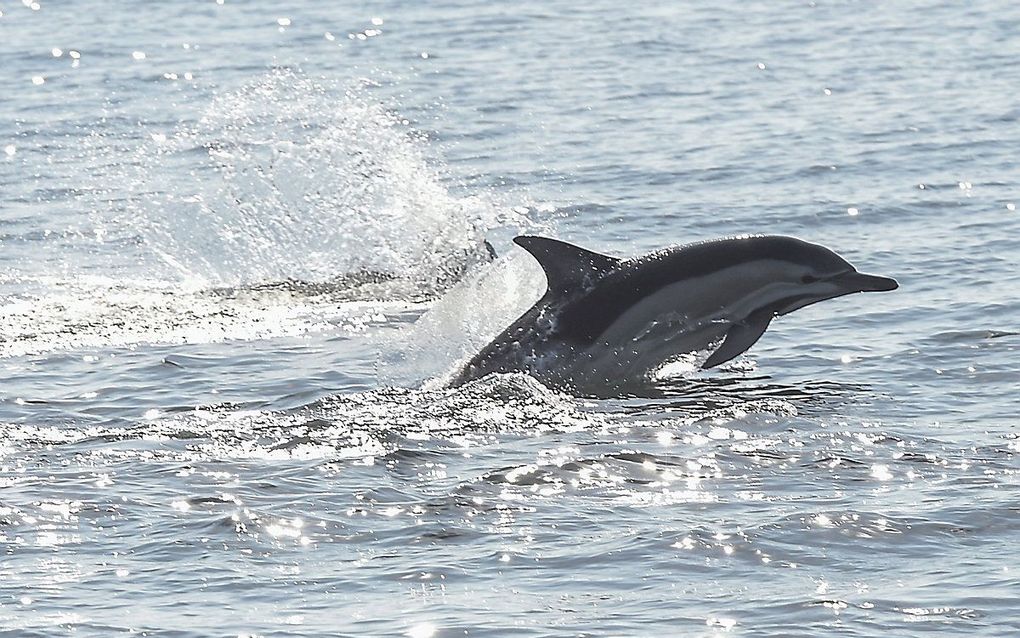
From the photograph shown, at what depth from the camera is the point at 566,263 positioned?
44.4 feet

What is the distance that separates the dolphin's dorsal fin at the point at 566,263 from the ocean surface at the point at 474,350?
829mm

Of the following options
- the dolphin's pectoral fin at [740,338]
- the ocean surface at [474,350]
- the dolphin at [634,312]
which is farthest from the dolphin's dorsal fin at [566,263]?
the dolphin's pectoral fin at [740,338]

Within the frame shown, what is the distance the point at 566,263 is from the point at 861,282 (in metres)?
2.37

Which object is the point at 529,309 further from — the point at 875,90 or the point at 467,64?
the point at 467,64

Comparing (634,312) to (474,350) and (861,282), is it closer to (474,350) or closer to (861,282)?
(474,350)

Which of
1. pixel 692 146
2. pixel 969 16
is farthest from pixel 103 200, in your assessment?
pixel 969 16

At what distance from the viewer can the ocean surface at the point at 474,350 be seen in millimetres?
9492

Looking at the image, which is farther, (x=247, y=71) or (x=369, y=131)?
(x=247, y=71)

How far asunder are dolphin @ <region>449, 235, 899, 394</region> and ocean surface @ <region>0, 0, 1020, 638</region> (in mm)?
309

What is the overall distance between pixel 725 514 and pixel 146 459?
368cm

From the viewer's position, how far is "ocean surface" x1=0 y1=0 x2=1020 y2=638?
9492mm

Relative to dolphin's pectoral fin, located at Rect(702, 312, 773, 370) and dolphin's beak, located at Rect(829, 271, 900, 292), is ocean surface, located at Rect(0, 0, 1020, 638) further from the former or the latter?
dolphin's beak, located at Rect(829, 271, 900, 292)

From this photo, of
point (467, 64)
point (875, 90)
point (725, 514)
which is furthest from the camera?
point (467, 64)

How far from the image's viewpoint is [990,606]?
353 inches
